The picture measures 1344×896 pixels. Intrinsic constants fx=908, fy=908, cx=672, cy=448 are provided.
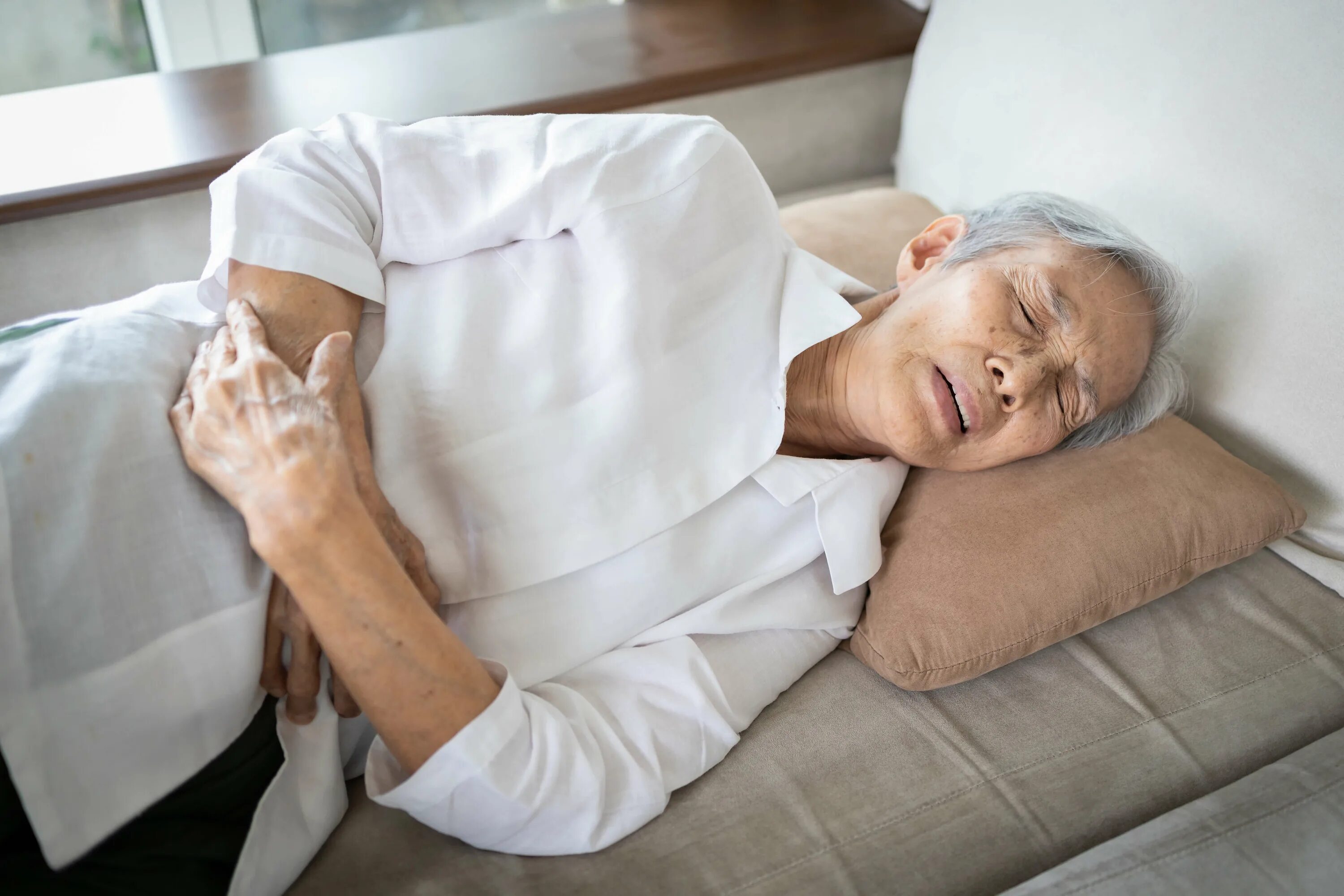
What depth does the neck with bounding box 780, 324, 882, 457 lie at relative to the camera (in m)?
1.47

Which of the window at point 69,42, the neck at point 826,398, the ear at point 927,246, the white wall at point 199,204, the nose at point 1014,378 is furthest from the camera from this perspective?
the window at point 69,42

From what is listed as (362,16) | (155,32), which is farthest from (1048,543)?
(155,32)

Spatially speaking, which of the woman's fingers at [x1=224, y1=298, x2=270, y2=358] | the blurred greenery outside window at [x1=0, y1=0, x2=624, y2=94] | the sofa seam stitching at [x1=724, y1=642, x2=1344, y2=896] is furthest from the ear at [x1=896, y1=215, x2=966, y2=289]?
the blurred greenery outside window at [x1=0, y1=0, x2=624, y2=94]

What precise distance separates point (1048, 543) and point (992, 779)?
348 millimetres

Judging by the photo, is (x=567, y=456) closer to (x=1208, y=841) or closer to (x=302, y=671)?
(x=302, y=671)

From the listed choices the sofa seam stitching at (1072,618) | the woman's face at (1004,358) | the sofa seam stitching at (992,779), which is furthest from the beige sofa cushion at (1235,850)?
the woman's face at (1004,358)

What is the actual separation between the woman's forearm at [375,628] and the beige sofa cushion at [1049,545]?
2.07 feet

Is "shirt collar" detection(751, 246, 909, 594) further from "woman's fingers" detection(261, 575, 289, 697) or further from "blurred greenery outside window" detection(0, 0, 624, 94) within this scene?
"blurred greenery outside window" detection(0, 0, 624, 94)

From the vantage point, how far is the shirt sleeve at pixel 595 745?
1032 millimetres

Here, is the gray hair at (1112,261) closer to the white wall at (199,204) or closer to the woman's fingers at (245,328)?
the white wall at (199,204)

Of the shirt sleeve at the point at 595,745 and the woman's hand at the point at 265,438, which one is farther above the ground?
the woman's hand at the point at 265,438

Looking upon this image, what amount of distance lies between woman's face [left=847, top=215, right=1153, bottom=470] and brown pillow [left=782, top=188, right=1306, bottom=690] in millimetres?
76

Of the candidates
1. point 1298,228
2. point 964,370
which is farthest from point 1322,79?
point 964,370

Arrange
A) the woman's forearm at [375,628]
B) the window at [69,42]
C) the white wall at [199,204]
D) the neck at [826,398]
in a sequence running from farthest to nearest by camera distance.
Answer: the window at [69,42] < the white wall at [199,204] < the neck at [826,398] < the woman's forearm at [375,628]
